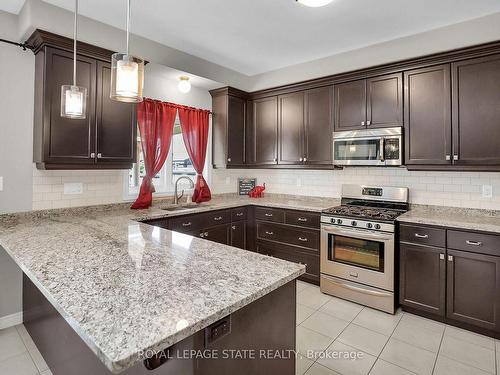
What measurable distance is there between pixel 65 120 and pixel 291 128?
8.76 ft

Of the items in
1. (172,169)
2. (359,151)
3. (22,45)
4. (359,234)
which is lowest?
(359,234)

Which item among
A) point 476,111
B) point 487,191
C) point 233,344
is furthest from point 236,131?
point 233,344

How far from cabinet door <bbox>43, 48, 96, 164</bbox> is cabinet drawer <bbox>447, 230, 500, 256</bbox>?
11.0 ft

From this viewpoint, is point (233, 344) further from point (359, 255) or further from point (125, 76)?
point (359, 255)

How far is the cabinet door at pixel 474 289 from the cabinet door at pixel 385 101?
147cm

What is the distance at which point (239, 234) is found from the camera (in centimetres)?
400

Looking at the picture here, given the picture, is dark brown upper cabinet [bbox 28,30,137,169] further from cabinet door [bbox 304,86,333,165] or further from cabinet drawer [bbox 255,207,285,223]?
cabinet door [bbox 304,86,333,165]

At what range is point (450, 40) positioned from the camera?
292 cm

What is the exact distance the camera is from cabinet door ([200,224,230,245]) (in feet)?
11.5

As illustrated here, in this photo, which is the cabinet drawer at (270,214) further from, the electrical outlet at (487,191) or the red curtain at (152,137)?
the electrical outlet at (487,191)

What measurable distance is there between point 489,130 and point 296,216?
2083 millimetres

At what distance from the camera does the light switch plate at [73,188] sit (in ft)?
9.52

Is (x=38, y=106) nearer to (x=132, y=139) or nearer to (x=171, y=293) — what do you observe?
(x=132, y=139)

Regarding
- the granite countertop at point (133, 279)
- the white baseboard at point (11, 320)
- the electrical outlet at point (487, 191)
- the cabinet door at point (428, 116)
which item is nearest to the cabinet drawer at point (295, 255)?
the cabinet door at point (428, 116)
